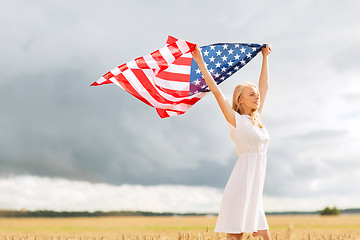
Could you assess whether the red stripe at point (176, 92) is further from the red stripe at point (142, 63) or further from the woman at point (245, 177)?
the woman at point (245, 177)

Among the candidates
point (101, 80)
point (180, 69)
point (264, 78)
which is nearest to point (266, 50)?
point (264, 78)

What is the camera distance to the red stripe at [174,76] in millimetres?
7938

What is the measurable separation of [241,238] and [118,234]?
6.05 ft

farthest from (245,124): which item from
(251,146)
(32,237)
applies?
(32,237)

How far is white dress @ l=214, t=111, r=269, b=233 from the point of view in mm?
5820

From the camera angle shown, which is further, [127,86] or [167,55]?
[127,86]

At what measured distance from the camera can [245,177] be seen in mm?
5879

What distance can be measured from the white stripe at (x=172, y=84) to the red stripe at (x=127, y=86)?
1.36 feet

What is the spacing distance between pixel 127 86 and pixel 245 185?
3.17 m

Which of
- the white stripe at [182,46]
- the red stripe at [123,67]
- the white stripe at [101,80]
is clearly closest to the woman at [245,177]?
the white stripe at [182,46]

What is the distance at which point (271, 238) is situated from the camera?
6.35 meters

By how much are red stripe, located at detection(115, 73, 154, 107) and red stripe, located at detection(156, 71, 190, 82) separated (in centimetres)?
54

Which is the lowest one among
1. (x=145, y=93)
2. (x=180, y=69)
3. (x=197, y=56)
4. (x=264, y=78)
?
(x=145, y=93)

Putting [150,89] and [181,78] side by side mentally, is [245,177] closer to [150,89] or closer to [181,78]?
[181,78]
